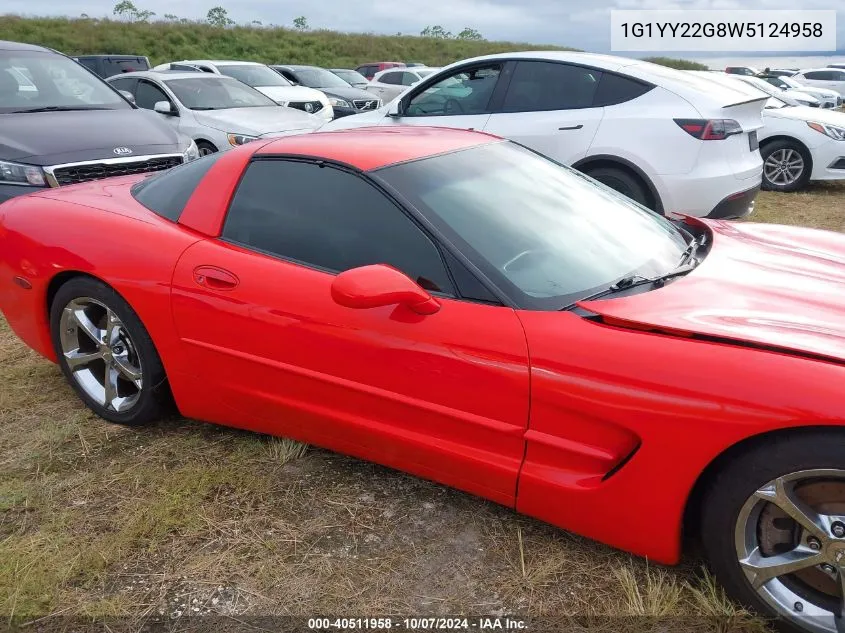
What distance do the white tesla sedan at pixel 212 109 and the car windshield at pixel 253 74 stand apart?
9.41 ft

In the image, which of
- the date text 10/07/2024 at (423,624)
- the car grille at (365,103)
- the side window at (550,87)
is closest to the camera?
the date text 10/07/2024 at (423,624)

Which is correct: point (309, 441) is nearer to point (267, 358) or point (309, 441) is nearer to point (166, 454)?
point (267, 358)

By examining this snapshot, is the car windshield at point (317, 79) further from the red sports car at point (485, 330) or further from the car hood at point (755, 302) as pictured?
the car hood at point (755, 302)

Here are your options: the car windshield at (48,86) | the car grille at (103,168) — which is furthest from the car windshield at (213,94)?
the car grille at (103,168)

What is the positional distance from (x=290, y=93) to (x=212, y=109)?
11.5 feet

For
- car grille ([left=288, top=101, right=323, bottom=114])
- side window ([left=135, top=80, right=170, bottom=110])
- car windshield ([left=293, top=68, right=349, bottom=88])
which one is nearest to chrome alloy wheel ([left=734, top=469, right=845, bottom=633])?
side window ([left=135, top=80, right=170, bottom=110])

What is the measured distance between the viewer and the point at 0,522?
2418 millimetres

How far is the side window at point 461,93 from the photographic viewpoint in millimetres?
5848

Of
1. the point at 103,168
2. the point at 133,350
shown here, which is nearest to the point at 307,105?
the point at 103,168

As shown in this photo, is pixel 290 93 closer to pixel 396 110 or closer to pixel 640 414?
pixel 396 110

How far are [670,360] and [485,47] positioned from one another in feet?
156

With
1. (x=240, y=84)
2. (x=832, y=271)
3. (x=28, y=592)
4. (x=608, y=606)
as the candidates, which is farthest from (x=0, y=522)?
(x=240, y=84)

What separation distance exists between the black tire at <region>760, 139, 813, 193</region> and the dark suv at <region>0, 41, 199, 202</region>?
21.2ft

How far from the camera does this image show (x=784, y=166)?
8.09 metres
